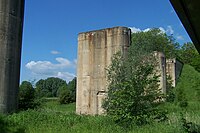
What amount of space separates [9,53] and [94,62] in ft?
28.6

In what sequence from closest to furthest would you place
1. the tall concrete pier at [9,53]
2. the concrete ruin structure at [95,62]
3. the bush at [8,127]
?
the bush at [8,127], the tall concrete pier at [9,53], the concrete ruin structure at [95,62]

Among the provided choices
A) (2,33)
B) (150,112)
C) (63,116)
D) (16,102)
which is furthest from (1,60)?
(150,112)

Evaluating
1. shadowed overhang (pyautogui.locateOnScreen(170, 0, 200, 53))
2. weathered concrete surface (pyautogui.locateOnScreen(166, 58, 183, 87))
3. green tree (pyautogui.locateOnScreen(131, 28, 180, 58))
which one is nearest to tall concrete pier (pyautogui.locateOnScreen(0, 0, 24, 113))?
shadowed overhang (pyautogui.locateOnScreen(170, 0, 200, 53))

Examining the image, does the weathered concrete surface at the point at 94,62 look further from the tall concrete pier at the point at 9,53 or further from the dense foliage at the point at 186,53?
the dense foliage at the point at 186,53

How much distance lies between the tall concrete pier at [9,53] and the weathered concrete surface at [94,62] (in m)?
7.61

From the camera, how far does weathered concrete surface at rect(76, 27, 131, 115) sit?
19.8 meters

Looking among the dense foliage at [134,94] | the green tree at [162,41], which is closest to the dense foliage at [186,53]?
the green tree at [162,41]

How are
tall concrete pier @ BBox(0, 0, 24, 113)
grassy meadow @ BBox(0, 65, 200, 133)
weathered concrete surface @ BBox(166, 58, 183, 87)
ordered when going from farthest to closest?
1. weathered concrete surface @ BBox(166, 58, 183, 87)
2. tall concrete pier @ BBox(0, 0, 24, 113)
3. grassy meadow @ BBox(0, 65, 200, 133)

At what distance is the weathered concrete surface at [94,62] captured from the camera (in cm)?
1978

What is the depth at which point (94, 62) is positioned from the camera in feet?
68.1

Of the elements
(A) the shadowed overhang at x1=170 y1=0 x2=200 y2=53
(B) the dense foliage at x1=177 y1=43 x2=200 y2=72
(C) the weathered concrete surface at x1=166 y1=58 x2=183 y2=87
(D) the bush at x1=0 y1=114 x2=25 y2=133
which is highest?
(B) the dense foliage at x1=177 y1=43 x2=200 y2=72

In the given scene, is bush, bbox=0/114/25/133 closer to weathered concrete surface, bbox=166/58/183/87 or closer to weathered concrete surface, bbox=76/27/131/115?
weathered concrete surface, bbox=76/27/131/115

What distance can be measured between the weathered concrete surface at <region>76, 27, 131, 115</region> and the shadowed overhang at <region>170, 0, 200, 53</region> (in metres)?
16.5

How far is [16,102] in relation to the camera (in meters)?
13.3
